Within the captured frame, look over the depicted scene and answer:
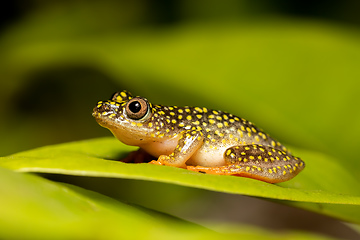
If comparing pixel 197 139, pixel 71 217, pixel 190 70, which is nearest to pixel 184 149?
pixel 197 139

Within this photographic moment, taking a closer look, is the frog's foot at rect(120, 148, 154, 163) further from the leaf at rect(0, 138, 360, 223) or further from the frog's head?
the leaf at rect(0, 138, 360, 223)

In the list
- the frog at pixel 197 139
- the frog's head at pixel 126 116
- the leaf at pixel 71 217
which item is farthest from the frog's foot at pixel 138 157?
the leaf at pixel 71 217

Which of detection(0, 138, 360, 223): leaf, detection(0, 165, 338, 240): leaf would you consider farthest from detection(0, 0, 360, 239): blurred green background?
detection(0, 165, 338, 240): leaf

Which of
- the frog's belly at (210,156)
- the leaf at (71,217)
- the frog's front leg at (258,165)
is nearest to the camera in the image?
the leaf at (71,217)

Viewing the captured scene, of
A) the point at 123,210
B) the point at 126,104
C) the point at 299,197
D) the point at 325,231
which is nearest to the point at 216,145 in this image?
the point at 126,104

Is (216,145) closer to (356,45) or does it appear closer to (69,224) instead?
(69,224)

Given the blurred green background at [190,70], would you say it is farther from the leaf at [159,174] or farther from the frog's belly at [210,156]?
the leaf at [159,174]

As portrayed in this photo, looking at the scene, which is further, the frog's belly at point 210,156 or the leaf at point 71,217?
the frog's belly at point 210,156

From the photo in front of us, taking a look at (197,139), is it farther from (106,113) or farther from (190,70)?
(190,70)
